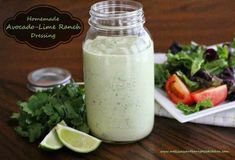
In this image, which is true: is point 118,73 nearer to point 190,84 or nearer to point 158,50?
point 190,84

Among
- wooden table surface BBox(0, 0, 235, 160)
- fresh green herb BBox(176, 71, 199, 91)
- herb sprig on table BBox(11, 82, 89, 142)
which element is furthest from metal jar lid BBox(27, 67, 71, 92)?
fresh green herb BBox(176, 71, 199, 91)

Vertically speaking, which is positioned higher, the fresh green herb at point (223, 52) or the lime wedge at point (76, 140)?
the fresh green herb at point (223, 52)

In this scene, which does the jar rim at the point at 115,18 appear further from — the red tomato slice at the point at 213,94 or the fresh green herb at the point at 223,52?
the fresh green herb at the point at 223,52

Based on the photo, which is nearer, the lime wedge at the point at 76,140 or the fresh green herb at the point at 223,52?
the lime wedge at the point at 76,140

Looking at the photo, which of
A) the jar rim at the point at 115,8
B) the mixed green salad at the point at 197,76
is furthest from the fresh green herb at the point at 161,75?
the jar rim at the point at 115,8

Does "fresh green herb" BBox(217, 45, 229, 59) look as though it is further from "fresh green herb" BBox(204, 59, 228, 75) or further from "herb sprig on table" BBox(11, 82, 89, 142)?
"herb sprig on table" BBox(11, 82, 89, 142)

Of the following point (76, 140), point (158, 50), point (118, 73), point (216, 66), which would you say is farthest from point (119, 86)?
point (158, 50)
